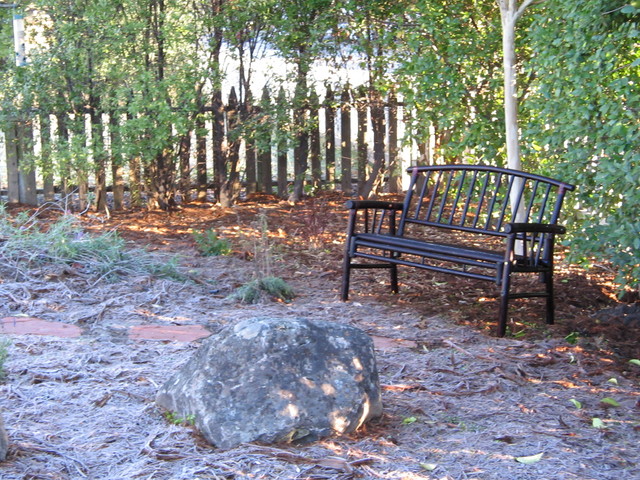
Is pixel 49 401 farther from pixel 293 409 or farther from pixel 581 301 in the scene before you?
→ pixel 581 301

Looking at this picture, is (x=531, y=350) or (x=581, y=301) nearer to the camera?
(x=531, y=350)

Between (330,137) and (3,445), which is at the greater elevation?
(330,137)

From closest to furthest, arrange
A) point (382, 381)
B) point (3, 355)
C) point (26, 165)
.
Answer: point (3, 355), point (382, 381), point (26, 165)

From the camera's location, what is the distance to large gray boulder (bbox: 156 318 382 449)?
2891mm

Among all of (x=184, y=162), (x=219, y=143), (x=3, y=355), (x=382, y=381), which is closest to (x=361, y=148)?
(x=219, y=143)

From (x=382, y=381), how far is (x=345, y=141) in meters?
6.58

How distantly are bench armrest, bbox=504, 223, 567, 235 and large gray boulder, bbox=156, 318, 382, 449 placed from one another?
186 centimetres

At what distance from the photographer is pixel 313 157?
1012 centimetres

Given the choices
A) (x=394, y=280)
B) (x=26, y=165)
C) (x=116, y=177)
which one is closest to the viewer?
(x=394, y=280)

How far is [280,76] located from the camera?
9.36 metres

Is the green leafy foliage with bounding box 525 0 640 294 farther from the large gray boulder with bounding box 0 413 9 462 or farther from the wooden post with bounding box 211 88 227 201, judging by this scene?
the wooden post with bounding box 211 88 227 201

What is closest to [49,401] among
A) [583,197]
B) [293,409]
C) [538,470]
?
[293,409]

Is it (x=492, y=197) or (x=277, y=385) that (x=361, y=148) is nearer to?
(x=492, y=197)

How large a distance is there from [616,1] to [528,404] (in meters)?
2.50
